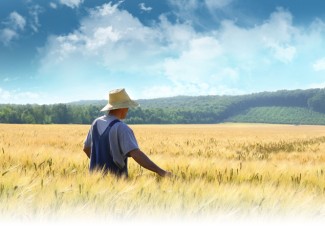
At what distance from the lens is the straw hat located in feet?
18.1

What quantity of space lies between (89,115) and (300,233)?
126 metres

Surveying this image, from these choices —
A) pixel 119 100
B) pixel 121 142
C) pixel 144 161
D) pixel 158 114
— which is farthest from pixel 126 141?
pixel 158 114

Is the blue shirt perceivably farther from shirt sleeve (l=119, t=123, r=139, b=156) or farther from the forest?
the forest

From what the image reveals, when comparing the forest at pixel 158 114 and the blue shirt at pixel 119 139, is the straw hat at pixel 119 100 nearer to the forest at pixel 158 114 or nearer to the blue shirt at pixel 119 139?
the blue shirt at pixel 119 139

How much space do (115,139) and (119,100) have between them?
45 cm

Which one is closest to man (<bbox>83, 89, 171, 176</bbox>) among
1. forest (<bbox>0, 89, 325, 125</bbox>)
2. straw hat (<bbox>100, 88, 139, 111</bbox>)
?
straw hat (<bbox>100, 88, 139, 111</bbox>)

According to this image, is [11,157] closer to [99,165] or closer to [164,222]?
[99,165]

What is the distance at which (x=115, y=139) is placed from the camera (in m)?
5.49

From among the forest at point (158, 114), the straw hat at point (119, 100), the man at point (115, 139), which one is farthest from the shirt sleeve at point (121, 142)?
the forest at point (158, 114)

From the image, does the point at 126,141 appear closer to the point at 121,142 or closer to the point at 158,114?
the point at 121,142

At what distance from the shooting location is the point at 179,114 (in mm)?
163875

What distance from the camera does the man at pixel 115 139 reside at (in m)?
5.41

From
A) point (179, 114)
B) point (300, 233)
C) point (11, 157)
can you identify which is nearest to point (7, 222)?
point (300, 233)

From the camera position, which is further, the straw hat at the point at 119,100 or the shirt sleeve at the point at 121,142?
the straw hat at the point at 119,100
